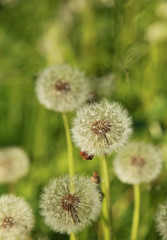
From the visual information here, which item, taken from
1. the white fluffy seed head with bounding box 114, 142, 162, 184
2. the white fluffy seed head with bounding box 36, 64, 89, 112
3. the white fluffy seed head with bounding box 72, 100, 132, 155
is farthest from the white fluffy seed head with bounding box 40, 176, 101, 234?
the white fluffy seed head with bounding box 36, 64, 89, 112

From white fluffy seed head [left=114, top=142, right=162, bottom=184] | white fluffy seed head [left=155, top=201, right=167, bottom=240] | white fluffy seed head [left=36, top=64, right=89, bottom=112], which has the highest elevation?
white fluffy seed head [left=36, top=64, right=89, bottom=112]

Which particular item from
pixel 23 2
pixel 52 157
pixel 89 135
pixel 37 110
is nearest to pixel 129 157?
pixel 89 135

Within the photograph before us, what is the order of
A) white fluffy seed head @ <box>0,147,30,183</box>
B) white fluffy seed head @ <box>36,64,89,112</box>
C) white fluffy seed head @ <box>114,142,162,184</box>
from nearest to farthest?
white fluffy seed head @ <box>114,142,162,184</box>, white fluffy seed head @ <box>36,64,89,112</box>, white fluffy seed head @ <box>0,147,30,183</box>

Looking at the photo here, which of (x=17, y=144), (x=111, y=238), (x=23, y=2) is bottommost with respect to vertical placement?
(x=111, y=238)

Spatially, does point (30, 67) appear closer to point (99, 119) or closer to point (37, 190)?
point (37, 190)

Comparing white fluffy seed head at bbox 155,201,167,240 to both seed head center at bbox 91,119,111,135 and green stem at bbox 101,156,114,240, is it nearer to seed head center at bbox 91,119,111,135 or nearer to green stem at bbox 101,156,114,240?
green stem at bbox 101,156,114,240

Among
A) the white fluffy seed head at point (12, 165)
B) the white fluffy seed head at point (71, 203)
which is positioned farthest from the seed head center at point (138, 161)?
the white fluffy seed head at point (12, 165)

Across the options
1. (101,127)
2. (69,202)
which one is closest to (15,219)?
(69,202)
